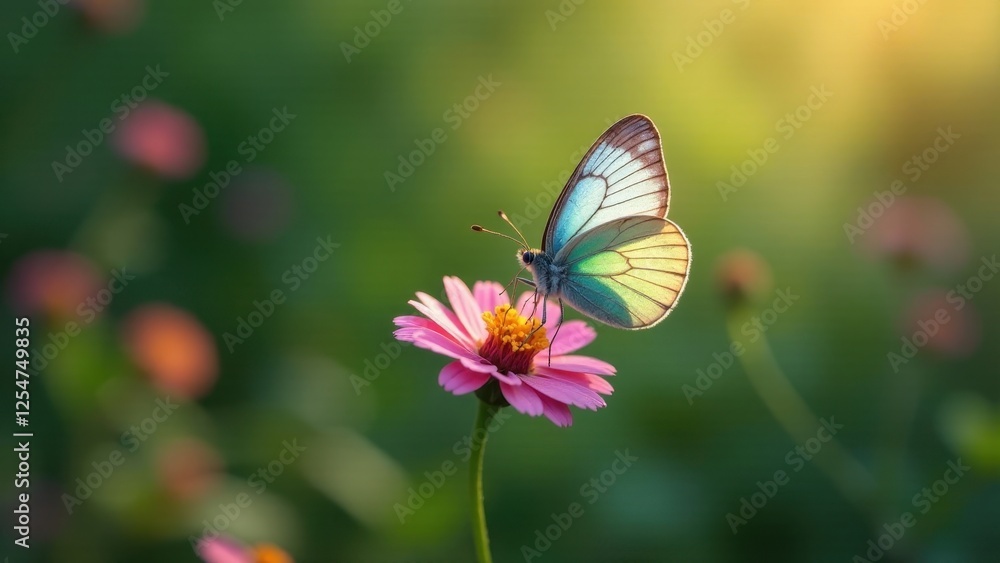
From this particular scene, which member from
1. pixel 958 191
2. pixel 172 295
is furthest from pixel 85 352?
pixel 958 191

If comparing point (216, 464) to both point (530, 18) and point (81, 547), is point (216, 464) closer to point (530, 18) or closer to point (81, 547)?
point (81, 547)

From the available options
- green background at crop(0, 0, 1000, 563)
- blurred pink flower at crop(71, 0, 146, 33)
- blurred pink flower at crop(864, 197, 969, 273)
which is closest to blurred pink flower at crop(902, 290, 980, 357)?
green background at crop(0, 0, 1000, 563)

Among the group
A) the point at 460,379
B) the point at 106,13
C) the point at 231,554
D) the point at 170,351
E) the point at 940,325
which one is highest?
the point at 940,325

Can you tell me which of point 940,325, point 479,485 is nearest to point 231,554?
point 479,485

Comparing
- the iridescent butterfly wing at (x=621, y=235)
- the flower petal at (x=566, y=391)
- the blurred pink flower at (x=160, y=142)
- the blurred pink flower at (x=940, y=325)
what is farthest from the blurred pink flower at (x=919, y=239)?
the blurred pink flower at (x=160, y=142)

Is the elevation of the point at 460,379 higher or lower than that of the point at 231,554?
higher

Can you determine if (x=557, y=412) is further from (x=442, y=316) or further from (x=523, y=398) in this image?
(x=442, y=316)
